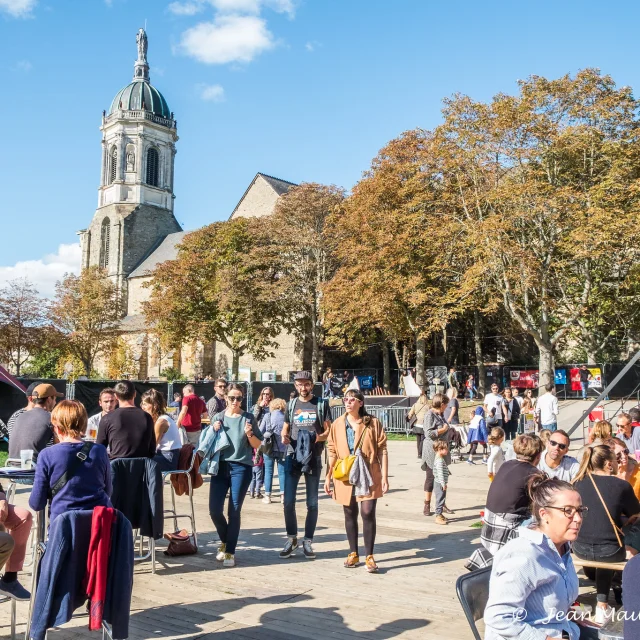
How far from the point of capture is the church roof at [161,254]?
67225mm

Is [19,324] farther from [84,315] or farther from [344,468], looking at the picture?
[344,468]

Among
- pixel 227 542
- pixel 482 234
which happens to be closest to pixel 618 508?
pixel 227 542

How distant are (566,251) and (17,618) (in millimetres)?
25132

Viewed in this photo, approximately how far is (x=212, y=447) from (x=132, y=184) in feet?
227

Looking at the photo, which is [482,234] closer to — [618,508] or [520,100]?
[520,100]

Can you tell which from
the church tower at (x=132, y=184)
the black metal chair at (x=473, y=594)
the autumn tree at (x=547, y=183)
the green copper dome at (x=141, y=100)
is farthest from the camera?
the green copper dome at (x=141, y=100)

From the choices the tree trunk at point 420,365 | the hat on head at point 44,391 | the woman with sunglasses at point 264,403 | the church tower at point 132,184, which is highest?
the church tower at point 132,184

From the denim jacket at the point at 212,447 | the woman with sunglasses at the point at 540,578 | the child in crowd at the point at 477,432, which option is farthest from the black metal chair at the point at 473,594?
the child in crowd at the point at 477,432

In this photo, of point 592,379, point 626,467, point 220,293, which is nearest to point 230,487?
point 626,467

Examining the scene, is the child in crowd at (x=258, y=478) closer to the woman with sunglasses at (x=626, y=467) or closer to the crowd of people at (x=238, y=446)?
the crowd of people at (x=238, y=446)

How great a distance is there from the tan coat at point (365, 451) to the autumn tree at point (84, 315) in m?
47.1

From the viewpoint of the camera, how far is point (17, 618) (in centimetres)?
542

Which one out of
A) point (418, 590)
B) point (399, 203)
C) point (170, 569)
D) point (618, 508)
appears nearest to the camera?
point (618, 508)

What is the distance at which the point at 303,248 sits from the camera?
40062 mm
